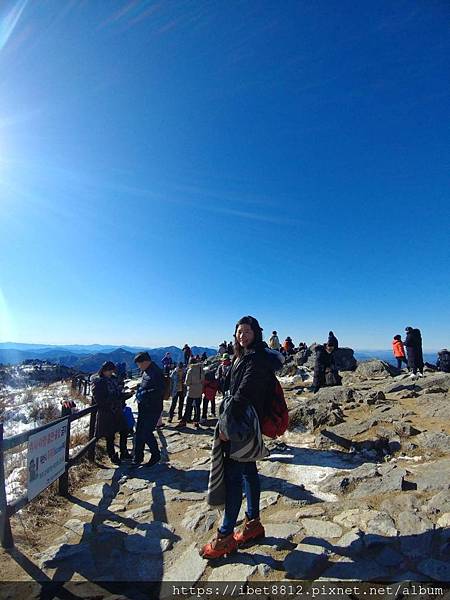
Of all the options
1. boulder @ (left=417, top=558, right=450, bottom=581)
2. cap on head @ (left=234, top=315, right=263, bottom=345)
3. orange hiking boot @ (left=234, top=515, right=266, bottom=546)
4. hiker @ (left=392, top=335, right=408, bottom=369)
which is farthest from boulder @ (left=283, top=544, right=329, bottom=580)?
hiker @ (left=392, top=335, right=408, bottom=369)

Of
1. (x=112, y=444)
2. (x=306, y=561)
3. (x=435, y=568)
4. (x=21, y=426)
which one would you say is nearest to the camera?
(x=435, y=568)

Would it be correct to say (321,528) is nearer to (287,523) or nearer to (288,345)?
(287,523)

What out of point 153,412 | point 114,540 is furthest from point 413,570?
point 153,412

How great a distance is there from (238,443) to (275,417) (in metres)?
0.51

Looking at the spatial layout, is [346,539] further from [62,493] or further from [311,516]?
[62,493]

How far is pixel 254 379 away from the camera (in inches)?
131

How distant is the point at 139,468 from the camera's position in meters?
6.94

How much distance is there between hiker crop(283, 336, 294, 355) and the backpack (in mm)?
23806

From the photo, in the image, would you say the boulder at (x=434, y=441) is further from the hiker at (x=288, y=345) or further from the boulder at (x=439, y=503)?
the hiker at (x=288, y=345)

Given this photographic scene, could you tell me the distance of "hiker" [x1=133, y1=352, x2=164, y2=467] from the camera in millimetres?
6773

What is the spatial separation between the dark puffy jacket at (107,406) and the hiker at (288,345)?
20880 mm

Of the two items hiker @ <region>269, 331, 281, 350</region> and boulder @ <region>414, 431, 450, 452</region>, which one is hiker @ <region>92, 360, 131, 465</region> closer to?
boulder @ <region>414, 431, 450, 452</region>

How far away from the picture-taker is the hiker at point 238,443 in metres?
3.27

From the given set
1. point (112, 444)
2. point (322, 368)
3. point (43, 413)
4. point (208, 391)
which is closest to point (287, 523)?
point (112, 444)
